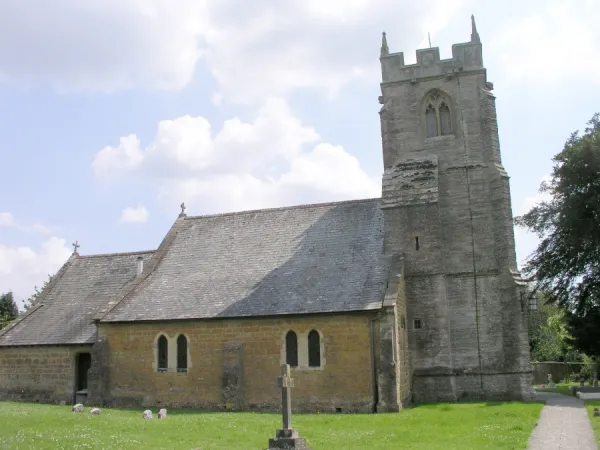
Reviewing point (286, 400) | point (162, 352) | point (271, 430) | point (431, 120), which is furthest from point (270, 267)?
point (286, 400)

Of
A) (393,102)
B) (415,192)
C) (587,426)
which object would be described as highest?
(393,102)

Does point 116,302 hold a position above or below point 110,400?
above

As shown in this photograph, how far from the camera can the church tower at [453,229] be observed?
88.9ft

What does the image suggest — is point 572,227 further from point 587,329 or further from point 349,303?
point 349,303

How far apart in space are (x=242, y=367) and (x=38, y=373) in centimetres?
1093

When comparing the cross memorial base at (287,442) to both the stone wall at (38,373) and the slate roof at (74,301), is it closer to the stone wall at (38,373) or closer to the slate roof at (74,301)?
the slate roof at (74,301)

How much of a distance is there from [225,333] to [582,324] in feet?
69.0

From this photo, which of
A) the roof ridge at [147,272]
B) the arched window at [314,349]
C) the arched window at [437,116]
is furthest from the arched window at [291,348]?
the arched window at [437,116]

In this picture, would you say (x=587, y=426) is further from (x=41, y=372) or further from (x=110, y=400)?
(x=41, y=372)

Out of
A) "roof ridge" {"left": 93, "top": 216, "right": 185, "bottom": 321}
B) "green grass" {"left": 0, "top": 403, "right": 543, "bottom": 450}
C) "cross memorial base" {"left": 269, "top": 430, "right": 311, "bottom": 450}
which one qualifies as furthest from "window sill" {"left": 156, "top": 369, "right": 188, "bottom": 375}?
"cross memorial base" {"left": 269, "top": 430, "right": 311, "bottom": 450}

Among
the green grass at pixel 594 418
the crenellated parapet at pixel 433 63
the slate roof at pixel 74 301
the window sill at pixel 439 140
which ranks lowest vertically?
the green grass at pixel 594 418

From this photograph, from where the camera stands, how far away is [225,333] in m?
Answer: 26.6

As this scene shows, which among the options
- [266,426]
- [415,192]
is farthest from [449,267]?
[266,426]

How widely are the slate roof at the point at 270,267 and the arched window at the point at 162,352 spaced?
3.53 feet
